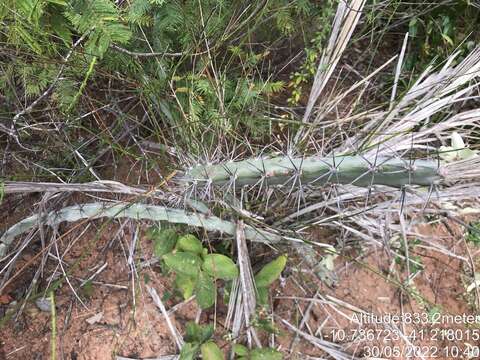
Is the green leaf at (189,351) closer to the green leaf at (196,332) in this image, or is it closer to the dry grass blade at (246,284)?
the green leaf at (196,332)

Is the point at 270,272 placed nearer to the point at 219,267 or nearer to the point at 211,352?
the point at 219,267

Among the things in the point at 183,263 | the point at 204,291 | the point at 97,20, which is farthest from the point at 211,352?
the point at 97,20

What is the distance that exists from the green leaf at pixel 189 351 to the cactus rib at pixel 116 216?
388 millimetres

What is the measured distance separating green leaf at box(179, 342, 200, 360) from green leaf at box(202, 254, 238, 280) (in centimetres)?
25

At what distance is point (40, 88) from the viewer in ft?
4.87

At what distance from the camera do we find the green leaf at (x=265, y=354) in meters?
1.47

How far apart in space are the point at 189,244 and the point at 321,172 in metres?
0.54

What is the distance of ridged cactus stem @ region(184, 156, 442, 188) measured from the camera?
106 centimetres

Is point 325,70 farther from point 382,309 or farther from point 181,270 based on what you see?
point 382,309

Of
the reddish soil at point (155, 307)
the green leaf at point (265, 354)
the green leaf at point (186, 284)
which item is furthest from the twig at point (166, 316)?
the green leaf at point (265, 354)

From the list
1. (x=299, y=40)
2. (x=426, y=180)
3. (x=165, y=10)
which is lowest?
(x=426, y=180)

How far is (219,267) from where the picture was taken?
1.46 m

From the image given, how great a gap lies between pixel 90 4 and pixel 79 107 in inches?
21.2

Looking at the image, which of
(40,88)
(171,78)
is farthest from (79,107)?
(171,78)
